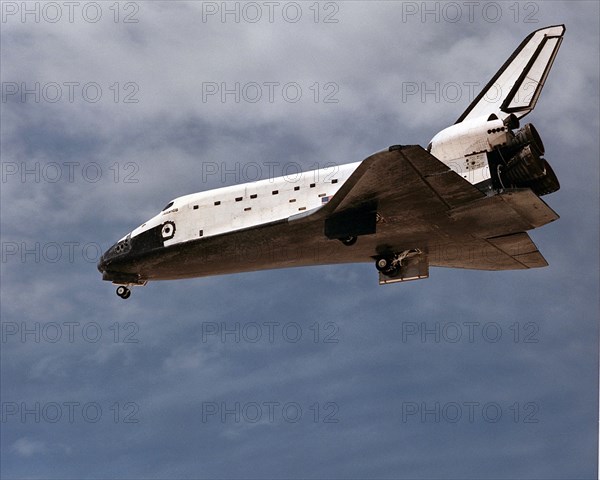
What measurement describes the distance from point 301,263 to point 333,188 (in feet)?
12.2

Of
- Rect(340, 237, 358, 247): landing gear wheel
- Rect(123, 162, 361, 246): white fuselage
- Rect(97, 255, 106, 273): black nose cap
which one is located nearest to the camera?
Rect(340, 237, 358, 247): landing gear wheel

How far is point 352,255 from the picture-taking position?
33.2 meters

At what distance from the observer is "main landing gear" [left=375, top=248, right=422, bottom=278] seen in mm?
32875

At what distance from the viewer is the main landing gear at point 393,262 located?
32.9 metres

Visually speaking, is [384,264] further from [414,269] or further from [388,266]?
[414,269]

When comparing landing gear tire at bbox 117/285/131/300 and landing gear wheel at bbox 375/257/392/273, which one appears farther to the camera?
landing gear tire at bbox 117/285/131/300

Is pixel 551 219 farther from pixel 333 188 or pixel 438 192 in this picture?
pixel 333 188

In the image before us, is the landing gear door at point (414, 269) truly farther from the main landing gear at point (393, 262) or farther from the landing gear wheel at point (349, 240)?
the landing gear wheel at point (349, 240)

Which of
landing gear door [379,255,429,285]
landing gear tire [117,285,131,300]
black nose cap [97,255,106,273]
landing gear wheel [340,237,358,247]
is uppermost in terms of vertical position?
black nose cap [97,255,106,273]

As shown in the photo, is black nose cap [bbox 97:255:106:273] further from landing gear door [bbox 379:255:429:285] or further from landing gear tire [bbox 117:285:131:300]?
landing gear door [bbox 379:255:429:285]

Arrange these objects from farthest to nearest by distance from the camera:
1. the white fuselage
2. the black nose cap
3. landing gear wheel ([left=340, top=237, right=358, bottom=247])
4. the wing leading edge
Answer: the black nose cap < the white fuselage < landing gear wheel ([left=340, top=237, right=358, bottom=247]) < the wing leading edge

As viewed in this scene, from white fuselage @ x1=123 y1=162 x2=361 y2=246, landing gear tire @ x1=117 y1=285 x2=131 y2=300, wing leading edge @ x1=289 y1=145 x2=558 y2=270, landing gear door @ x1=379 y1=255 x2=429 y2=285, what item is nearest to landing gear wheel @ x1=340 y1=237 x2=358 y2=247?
wing leading edge @ x1=289 y1=145 x2=558 y2=270

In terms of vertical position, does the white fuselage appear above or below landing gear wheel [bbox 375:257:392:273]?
above

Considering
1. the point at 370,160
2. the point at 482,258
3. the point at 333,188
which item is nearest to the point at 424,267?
the point at 482,258
